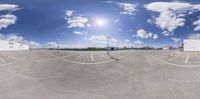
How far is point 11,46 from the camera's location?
21.7m

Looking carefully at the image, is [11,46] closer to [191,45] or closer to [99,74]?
[99,74]

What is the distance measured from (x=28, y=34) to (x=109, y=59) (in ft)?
15.8

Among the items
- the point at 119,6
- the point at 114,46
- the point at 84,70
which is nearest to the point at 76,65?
the point at 84,70

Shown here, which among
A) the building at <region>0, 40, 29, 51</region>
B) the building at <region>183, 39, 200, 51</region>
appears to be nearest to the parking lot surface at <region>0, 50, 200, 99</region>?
the building at <region>0, 40, 29, 51</region>

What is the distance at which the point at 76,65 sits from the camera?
65.5 feet

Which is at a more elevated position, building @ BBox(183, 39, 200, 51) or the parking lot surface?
building @ BBox(183, 39, 200, 51)

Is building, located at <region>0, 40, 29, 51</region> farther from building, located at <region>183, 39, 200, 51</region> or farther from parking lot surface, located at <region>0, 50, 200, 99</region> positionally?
building, located at <region>183, 39, 200, 51</region>

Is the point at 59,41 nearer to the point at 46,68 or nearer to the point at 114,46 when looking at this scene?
the point at 46,68

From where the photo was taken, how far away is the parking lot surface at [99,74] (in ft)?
55.1

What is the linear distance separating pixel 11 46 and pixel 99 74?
247 inches

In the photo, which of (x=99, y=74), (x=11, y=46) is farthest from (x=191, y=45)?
(x=11, y=46)

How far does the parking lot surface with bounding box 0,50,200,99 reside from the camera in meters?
16.8

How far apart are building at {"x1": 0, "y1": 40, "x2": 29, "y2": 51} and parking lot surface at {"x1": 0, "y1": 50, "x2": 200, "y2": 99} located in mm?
388

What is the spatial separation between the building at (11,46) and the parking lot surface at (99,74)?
39 centimetres
